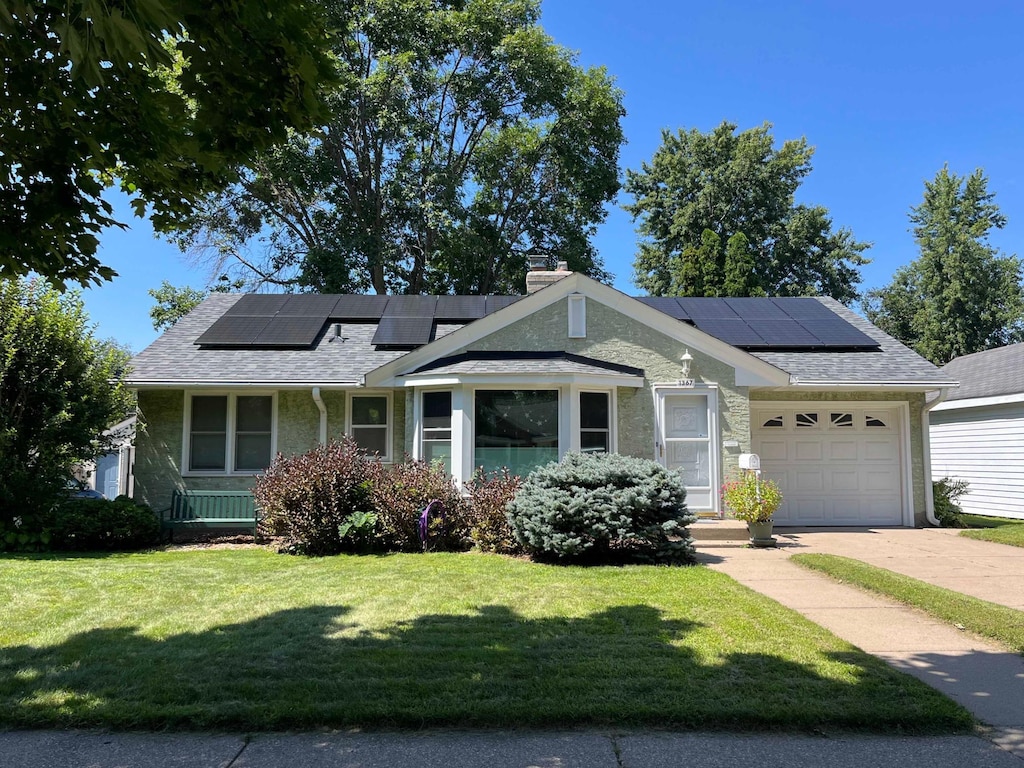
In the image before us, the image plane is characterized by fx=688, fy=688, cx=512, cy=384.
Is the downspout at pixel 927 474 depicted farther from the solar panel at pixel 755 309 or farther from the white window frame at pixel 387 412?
the white window frame at pixel 387 412

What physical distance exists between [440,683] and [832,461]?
35.8ft

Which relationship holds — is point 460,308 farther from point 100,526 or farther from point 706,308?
point 100,526

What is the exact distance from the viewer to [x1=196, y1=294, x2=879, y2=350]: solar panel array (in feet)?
45.1

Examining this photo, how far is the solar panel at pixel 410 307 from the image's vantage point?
15117 mm

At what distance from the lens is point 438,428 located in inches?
448

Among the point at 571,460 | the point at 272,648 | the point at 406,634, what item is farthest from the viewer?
the point at 571,460

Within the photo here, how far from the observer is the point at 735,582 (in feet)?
25.1

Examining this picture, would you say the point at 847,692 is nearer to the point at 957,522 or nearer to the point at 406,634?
the point at 406,634

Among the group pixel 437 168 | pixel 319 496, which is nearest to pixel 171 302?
pixel 437 168

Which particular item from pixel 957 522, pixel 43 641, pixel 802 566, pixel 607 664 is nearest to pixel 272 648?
pixel 43 641

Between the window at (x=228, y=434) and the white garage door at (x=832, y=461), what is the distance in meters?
9.25

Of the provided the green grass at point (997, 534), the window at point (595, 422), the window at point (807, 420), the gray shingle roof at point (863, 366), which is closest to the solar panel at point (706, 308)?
the gray shingle roof at point (863, 366)

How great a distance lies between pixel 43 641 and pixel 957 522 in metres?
14.5

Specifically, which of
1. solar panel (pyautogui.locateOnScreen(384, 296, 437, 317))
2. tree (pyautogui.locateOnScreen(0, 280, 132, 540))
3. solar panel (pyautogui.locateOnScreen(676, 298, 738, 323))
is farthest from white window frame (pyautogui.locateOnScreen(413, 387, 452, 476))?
solar panel (pyautogui.locateOnScreen(676, 298, 738, 323))
